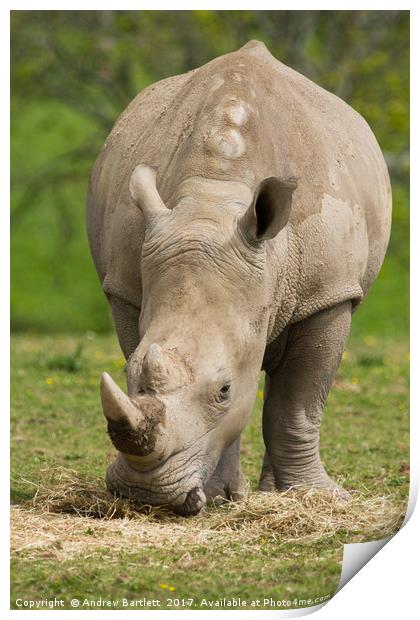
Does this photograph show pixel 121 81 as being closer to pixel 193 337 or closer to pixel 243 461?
pixel 243 461

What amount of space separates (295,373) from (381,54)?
16.3 feet

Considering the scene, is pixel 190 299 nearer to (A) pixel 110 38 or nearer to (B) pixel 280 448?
(B) pixel 280 448

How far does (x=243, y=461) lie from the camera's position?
970cm

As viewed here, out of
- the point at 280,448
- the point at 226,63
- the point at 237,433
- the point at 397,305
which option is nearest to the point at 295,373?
the point at 280,448

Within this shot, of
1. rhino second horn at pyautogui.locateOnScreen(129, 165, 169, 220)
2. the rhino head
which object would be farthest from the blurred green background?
the rhino head

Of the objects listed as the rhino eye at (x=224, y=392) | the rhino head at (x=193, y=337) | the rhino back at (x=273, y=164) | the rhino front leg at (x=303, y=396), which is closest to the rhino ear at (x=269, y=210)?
the rhino head at (x=193, y=337)

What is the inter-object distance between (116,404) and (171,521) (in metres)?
0.91

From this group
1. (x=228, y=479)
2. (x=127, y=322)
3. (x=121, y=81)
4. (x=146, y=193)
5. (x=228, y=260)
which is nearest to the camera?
(x=228, y=260)

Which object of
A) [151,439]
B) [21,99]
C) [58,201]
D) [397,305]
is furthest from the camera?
[397,305]

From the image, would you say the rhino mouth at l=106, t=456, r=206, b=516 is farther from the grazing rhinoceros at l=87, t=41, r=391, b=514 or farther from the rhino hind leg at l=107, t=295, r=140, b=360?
the rhino hind leg at l=107, t=295, r=140, b=360

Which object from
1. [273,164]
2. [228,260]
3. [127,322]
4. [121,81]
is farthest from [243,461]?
[121,81]

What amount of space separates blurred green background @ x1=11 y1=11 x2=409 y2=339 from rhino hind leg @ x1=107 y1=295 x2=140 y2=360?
98.4 inches

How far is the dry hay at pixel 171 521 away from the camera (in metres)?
6.74

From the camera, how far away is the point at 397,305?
1459cm
